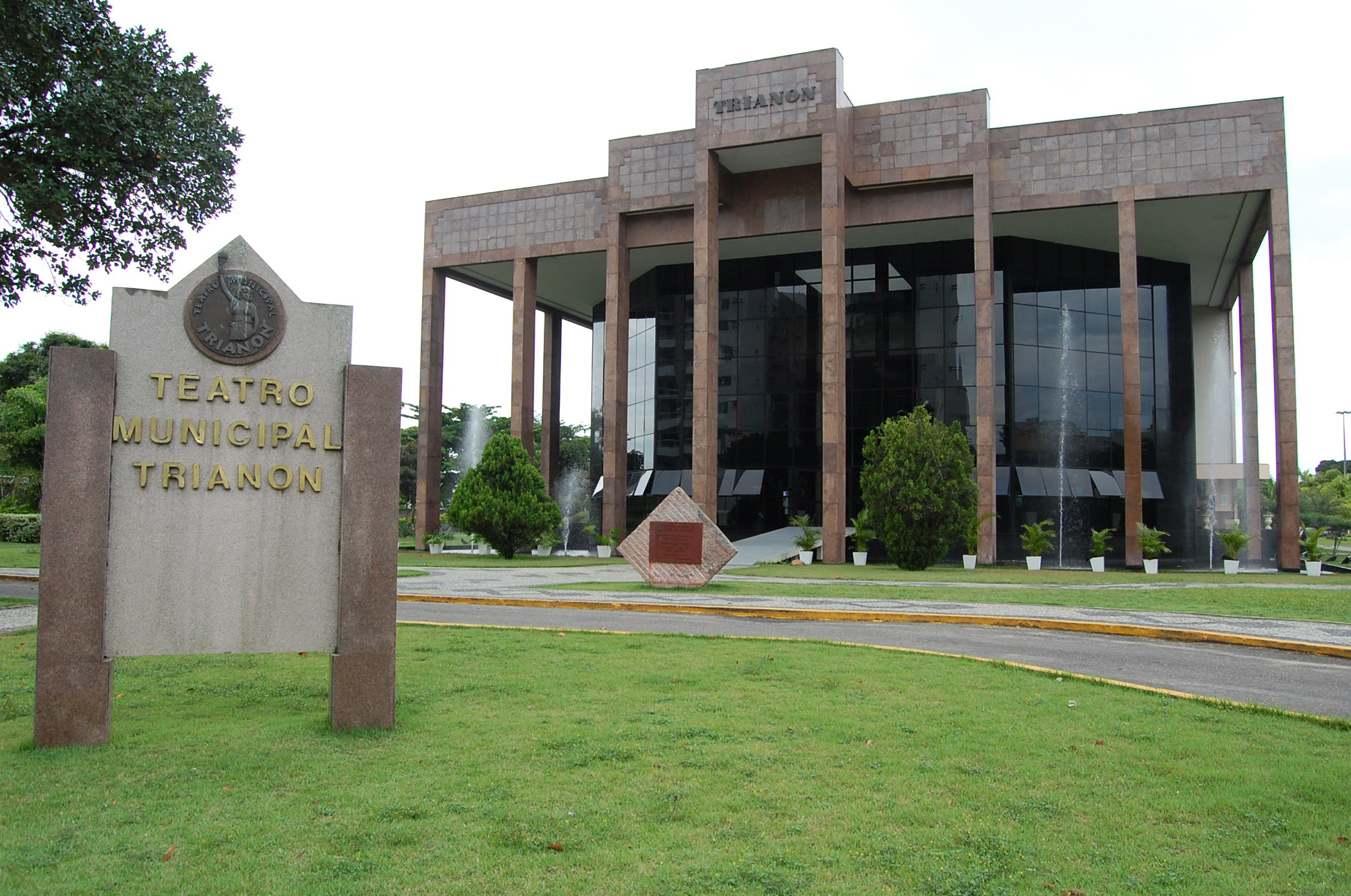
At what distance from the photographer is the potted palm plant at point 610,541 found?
37.7 m

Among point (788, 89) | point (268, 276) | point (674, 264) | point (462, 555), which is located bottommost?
point (462, 555)

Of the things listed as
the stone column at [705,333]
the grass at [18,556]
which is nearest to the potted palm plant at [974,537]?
the stone column at [705,333]

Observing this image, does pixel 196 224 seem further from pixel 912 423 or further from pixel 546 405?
pixel 546 405

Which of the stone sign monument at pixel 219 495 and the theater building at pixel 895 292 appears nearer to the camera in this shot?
the stone sign monument at pixel 219 495

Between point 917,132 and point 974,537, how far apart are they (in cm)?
1497

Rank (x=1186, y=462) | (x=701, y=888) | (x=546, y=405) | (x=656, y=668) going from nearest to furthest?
(x=701, y=888) → (x=656, y=668) → (x=1186, y=462) → (x=546, y=405)

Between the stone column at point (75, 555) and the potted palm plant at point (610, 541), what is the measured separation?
1209 inches

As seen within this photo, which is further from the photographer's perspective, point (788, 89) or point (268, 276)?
point (788, 89)

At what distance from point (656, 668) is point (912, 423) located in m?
22.6

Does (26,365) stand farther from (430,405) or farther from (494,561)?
(494,561)

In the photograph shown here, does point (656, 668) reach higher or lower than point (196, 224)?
lower

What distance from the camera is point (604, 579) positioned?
24.9 metres

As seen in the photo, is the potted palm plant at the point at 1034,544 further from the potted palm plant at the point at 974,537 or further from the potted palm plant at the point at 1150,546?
the potted palm plant at the point at 1150,546

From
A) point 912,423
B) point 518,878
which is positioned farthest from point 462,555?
point 518,878
